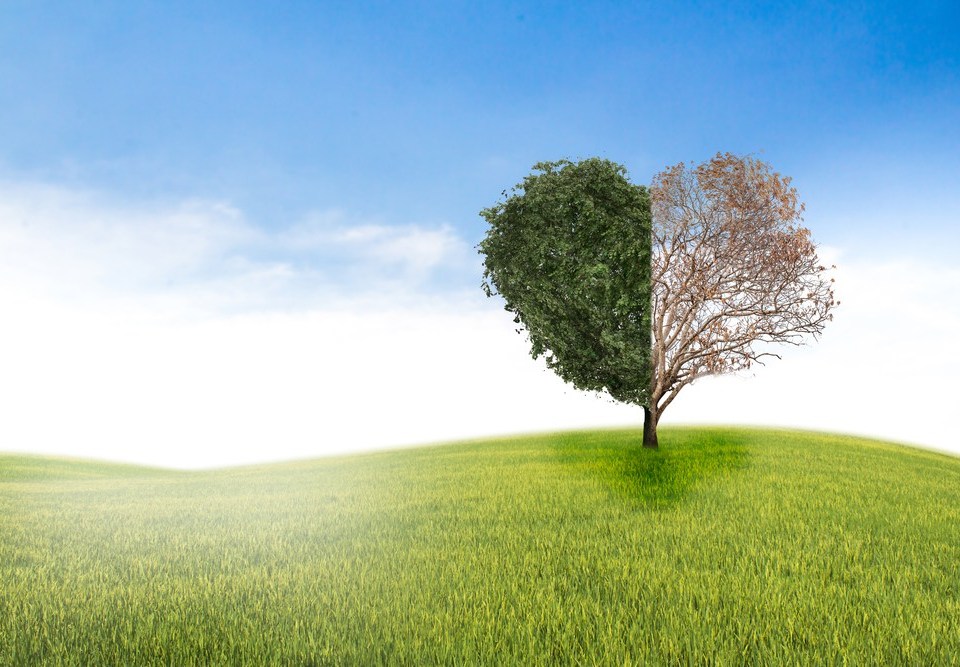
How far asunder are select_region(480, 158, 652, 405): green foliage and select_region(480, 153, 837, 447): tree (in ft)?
0.13

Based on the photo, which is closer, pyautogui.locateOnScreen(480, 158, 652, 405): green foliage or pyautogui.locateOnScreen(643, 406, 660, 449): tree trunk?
pyautogui.locateOnScreen(480, 158, 652, 405): green foliage

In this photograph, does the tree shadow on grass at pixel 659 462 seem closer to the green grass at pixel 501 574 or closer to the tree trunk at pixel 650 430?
the green grass at pixel 501 574

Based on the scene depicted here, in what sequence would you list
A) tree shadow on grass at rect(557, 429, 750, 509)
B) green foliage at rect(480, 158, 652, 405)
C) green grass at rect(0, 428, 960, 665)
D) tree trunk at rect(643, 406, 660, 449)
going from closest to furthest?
1. green grass at rect(0, 428, 960, 665)
2. tree shadow on grass at rect(557, 429, 750, 509)
3. green foliage at rect(480, 158, 652, 405)
4. tree trunk at rect(643, 406, 660, 449)

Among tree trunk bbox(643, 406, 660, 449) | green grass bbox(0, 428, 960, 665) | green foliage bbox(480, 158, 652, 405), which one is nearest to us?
green grass bbox(0, 428, 960, 665)

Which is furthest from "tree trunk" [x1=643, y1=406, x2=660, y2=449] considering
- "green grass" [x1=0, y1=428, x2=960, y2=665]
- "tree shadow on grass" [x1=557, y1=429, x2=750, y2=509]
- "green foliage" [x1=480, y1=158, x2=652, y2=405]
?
"green grass" [x1=0, y1=428, x2=960, y2=665]

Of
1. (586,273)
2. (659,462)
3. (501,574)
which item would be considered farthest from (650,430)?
(501,574)

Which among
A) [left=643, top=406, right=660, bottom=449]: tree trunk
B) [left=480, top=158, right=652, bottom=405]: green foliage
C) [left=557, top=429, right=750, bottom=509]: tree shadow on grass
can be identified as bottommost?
[left=557, top=429, right=750, bottom=509]: tree shadow on grass

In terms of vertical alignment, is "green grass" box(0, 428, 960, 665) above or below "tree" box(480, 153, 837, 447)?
below

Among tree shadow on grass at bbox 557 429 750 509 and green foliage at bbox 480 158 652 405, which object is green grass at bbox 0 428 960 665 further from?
green foliage at bbox 480 158 652 405

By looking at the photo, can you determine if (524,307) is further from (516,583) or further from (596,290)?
(516,583)

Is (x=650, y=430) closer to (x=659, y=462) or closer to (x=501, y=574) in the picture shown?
(x=659, y=462)

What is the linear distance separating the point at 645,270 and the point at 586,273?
2.28m

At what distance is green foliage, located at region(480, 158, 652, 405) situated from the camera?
2178 cm

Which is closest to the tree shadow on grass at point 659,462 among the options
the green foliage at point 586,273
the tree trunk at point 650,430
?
the tree trunk at point 650,430
